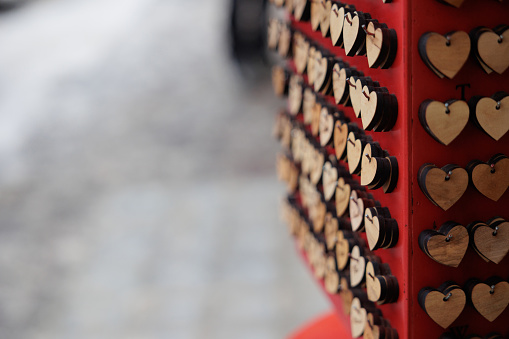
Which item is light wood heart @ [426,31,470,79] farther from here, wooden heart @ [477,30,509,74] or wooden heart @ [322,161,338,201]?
wooden heart @ [322,161,338,201]

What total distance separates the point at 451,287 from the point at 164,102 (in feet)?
16.9

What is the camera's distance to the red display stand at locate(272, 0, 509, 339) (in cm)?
87

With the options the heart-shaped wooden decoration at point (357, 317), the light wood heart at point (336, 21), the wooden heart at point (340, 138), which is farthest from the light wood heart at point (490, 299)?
the light wood heart at point (336, 21)

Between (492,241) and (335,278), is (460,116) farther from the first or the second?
(335,278)

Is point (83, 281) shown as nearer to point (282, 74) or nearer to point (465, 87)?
point (282, 74)

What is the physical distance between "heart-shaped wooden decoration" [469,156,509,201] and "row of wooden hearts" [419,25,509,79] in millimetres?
143

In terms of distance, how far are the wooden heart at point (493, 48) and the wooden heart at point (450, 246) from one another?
0.25 meters

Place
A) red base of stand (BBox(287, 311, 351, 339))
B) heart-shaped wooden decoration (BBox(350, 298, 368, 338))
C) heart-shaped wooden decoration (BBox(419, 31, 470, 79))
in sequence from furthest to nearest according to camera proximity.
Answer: red base of stand (BBox(287, 311, 351, 339)) → heart-shaped wooden decoration (BBox(350, 298, 368, 338)) → heart-shaped wooden decoration (BBox(419, 31, 470, 79))

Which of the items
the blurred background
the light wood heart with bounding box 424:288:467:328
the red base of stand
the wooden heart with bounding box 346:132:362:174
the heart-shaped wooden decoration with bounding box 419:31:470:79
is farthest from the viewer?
the blurred background

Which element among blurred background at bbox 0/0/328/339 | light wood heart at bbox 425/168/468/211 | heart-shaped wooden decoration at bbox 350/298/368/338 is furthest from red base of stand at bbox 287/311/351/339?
blurred background at bbox 0/0/328/339

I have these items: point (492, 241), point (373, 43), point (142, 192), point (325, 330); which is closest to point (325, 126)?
point (373, 43)

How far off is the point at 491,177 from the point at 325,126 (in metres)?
0.39

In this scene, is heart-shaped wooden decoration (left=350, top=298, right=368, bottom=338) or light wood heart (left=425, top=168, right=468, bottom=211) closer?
light wood heart (left=425, top=168, right=468, bottom=211)

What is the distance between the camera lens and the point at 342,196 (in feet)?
3.89
